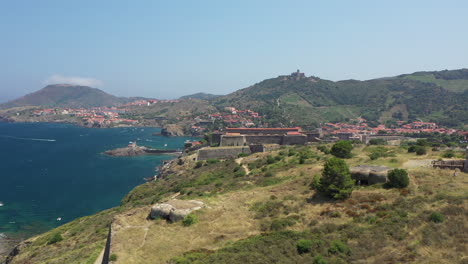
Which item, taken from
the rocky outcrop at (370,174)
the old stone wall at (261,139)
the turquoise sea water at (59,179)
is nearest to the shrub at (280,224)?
the rocky outcrop at (370,174)

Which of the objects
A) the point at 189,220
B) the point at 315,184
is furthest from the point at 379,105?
the point at 189,220

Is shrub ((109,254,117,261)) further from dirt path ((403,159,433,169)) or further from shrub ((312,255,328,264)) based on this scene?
dirt path ((403,159,433,169))

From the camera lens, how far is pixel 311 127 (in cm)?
12588

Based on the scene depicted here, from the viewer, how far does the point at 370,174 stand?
75.6ft

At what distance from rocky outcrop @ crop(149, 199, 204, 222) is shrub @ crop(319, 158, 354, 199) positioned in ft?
28.2

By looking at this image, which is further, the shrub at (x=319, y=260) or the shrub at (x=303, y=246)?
the shrub at (x=303, y=246)

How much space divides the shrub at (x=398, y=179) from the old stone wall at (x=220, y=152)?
4047 centimetres

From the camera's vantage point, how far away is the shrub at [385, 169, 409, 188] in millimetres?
21016

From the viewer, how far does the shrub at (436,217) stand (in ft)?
53.2

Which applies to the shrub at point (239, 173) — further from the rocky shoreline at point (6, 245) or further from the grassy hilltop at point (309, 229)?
the rocky shoreline at point (6, 245)

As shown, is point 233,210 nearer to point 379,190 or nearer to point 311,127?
point 379,190

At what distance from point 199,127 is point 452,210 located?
135m

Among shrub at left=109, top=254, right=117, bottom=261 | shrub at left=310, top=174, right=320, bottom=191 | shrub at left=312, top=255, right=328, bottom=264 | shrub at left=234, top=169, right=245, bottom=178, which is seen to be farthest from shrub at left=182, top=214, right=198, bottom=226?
shrub at left=234, top=169, right=245, bottom=178

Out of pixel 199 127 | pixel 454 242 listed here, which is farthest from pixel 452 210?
pixel 199 127
